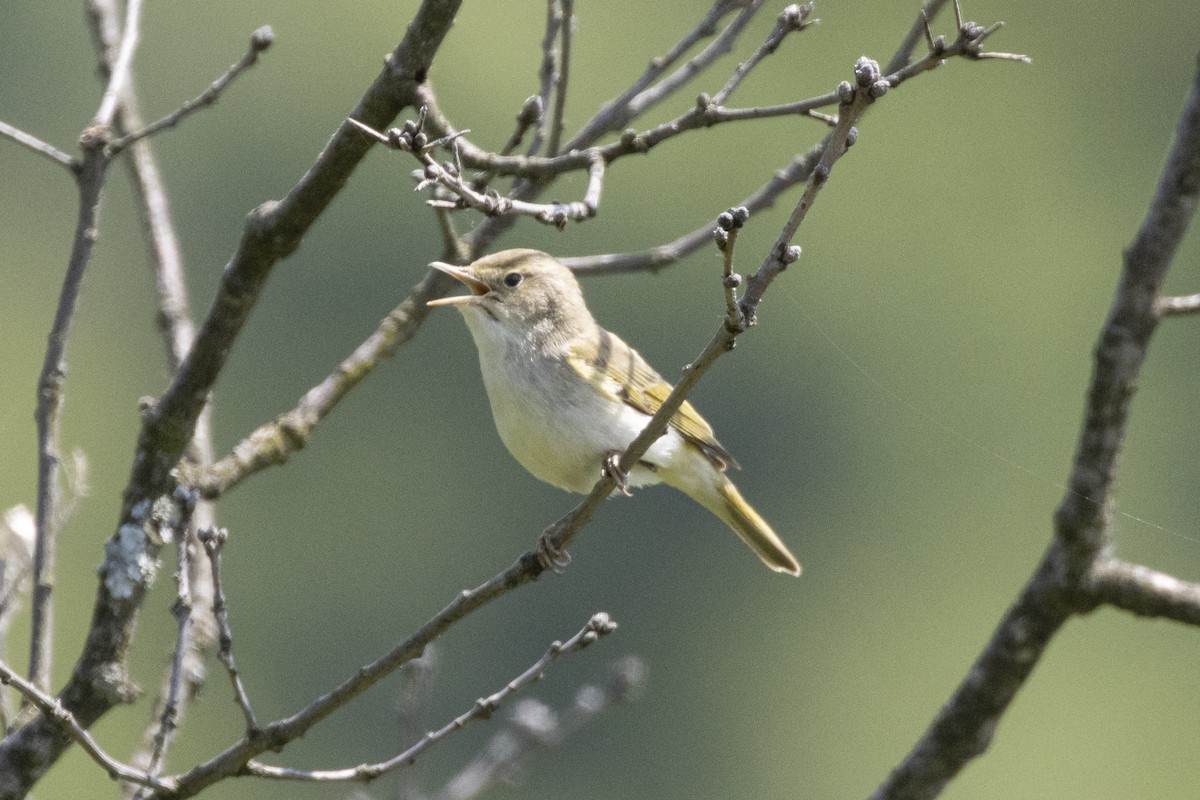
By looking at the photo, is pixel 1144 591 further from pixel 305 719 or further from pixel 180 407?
pixel 180 407

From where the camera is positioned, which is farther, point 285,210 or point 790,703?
point 790,703

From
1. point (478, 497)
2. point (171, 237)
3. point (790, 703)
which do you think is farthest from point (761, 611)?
point (171, 237)

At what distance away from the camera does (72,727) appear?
2.79 m

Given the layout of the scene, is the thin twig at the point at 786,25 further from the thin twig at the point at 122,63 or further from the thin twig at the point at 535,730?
the thin twig at the point at 535,730

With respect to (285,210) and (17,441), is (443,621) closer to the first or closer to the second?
(285,210)

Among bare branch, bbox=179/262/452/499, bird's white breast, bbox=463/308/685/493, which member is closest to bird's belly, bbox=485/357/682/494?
bird's white breast, bbox=463/308/685/493

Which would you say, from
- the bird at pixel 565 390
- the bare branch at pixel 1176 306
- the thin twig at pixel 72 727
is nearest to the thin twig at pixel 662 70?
the bird at pixel 565 390

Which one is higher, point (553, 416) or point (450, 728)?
point (450, 728)

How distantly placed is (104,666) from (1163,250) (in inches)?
94.4

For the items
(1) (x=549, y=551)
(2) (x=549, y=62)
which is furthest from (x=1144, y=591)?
(2) (x=549, y=62)

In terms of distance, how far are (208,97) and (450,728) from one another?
1.56 meters

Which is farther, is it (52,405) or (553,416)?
(553,416)

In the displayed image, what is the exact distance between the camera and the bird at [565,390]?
4.30 meters

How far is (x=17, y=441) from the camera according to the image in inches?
867
